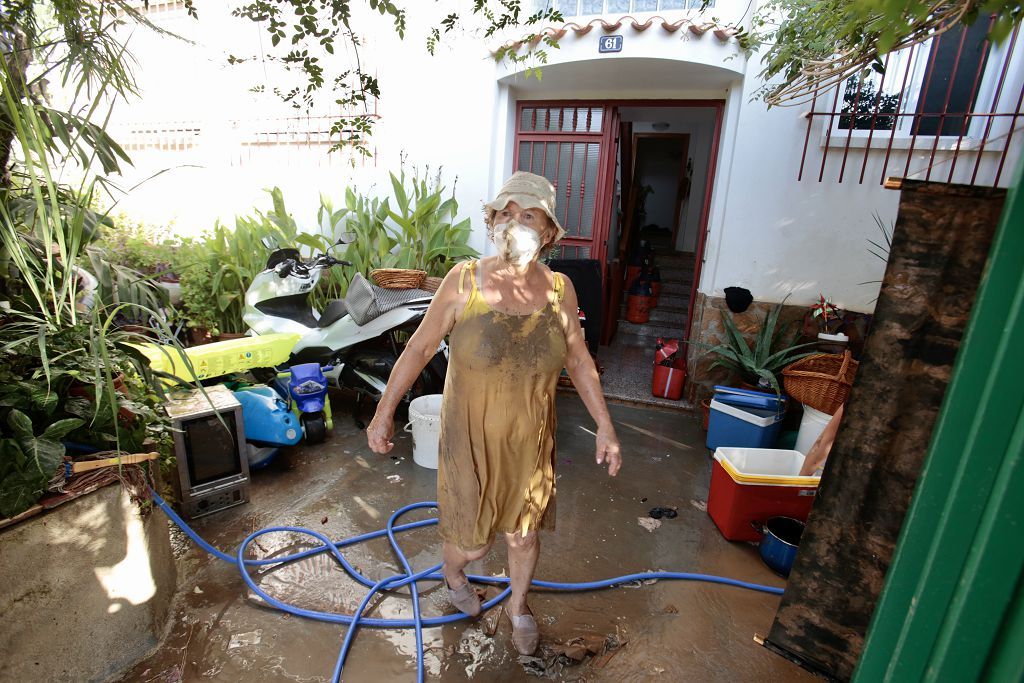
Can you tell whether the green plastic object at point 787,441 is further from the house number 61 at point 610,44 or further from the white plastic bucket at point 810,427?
the house number 61 at point 610,44

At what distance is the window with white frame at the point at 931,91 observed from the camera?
12.2 ft

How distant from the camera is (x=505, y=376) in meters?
1.82

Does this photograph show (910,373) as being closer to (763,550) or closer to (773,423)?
(763,550)

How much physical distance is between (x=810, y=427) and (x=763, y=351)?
854 mm

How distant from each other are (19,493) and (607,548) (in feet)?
8.41

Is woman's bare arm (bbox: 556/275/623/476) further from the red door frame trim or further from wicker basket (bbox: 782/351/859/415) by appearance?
the red door frame trim

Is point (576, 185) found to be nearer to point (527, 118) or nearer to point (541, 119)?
point (541, 119)

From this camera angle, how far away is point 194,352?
10.4 feet

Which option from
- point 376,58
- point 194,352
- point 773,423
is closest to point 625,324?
point 773,423

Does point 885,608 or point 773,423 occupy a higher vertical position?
point 885,608

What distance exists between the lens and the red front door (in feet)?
17.8

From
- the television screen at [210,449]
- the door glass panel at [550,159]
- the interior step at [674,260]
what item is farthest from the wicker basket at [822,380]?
the interior step at [674,260]

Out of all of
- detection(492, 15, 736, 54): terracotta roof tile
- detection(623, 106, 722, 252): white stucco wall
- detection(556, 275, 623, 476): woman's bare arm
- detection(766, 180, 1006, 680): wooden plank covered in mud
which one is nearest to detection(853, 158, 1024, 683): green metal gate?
detection(766, 180, 1006, 680): wooden plank covered in mud

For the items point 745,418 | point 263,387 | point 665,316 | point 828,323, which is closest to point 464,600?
point 263,387
